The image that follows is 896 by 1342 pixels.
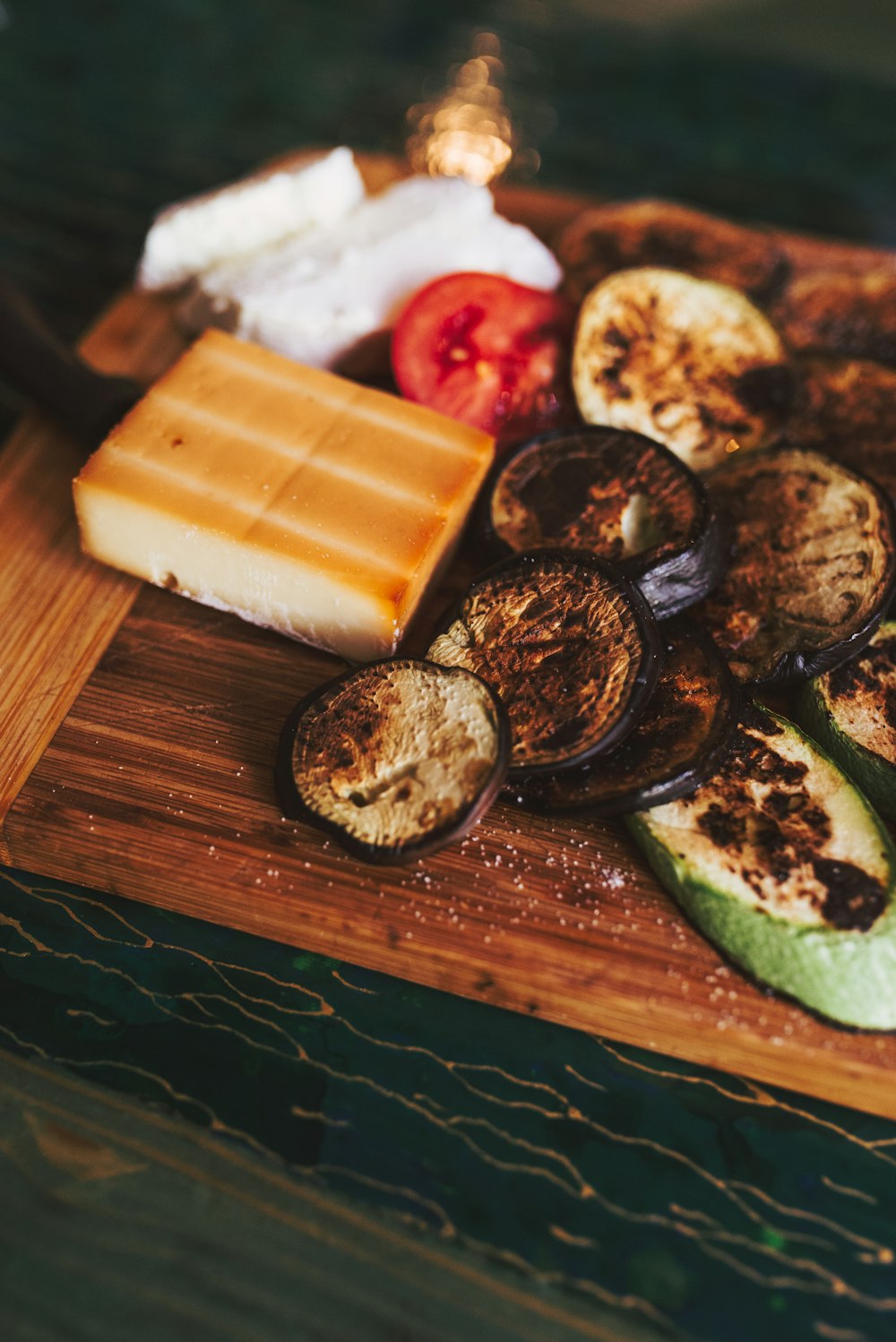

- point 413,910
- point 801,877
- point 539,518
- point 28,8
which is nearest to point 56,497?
point 539,518

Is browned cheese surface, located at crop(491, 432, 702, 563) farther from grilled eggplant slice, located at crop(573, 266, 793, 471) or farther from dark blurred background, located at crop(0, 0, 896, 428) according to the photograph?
dark blurred background, located at crop(0, 0, 896, 428)

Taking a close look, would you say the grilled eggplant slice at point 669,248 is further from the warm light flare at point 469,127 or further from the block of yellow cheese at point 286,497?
the block of yellow cheese at point 286,497

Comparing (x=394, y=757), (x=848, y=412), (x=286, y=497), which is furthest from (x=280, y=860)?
(x=848, y=412)

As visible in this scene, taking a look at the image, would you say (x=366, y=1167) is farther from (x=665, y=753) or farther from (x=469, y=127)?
(x=469, y=127)

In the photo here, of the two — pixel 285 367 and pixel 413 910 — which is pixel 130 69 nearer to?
pixel 285 367

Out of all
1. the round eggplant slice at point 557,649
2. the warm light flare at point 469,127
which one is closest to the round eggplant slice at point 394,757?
the round eggplant slice at point 557,649

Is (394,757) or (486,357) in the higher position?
(486,357)
